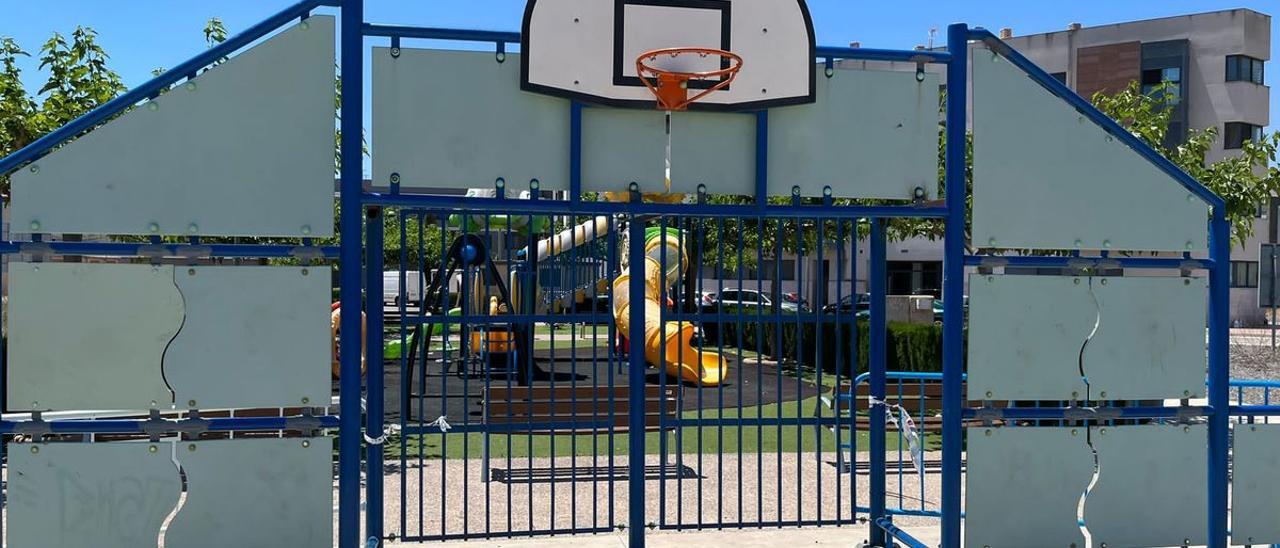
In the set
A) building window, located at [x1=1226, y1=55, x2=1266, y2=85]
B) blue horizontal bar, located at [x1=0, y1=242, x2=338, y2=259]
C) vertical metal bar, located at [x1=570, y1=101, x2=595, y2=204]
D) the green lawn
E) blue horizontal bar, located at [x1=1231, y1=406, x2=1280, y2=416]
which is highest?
building window, located at [x1=1226, y1=55, x2=1266, y2=85]

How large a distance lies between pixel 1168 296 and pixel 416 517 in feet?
17.6

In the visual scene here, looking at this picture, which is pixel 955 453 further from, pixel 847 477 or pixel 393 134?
pixel 847 477

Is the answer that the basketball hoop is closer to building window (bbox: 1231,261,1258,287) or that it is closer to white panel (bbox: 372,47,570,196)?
white panel (bbox: 372,47,570,196)

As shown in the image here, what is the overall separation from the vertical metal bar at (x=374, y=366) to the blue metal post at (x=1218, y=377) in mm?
4370

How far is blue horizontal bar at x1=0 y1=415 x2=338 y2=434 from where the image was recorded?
4.63 metres

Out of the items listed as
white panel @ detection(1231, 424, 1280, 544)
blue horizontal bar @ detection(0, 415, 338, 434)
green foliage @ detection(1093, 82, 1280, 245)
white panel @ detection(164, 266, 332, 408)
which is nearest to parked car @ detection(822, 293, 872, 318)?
white panel @ detection(1231, 424, 1280, 544)

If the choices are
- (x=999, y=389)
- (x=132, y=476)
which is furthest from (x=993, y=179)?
(x=132, y=476)

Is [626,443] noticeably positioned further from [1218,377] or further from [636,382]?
[1218,377]

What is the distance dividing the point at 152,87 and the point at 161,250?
0.71 metres

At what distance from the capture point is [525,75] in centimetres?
508

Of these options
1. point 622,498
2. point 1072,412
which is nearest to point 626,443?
point 622,498

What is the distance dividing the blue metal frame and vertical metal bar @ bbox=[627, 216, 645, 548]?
11 mm

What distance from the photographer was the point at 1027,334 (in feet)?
17.9

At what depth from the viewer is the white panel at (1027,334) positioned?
5.40 meters
